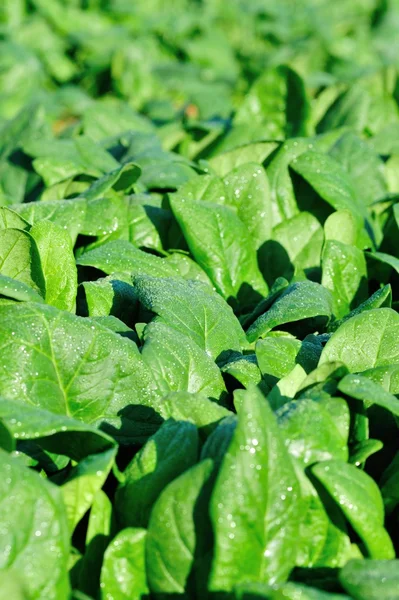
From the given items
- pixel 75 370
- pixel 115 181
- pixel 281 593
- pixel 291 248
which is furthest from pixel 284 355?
pixel 115 181

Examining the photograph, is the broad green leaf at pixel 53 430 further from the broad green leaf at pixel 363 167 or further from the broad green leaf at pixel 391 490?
the broad green leaf at pixel 363 167

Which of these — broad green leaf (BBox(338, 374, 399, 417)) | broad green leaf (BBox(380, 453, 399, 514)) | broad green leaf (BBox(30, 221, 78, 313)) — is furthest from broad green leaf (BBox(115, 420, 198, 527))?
broad green leaf (BBox(30, 221, 78, 313))

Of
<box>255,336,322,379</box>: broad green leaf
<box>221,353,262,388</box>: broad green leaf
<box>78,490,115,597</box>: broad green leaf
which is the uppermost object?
<box>255,336,322,379</box>: broad green leaf

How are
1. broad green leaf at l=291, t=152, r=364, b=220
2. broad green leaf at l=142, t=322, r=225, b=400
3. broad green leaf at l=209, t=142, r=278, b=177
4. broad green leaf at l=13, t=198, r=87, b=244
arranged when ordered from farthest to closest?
broad green leaf at l=209, t=142, r=278, b=177 → broad green leaf at l=291, t=152, r=364, b=220 → broad green leaf at l=13, t=198, r=87, b=244 → broad green leaf at l=142, t=322, r=225, b=400

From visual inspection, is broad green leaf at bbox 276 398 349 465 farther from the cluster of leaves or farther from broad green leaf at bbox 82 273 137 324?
broad green leaf at bbox 82 273 137 324

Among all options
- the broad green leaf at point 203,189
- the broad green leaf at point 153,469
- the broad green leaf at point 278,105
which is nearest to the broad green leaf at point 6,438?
the broad green leaf at point 153,469

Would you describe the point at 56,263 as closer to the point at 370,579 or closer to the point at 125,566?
the point at 125,566
